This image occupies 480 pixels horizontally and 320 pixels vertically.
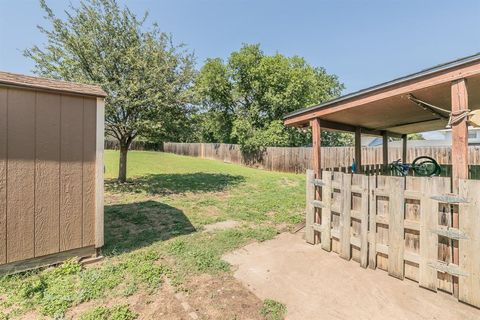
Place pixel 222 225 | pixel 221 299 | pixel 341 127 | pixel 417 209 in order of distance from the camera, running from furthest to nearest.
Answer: pixel 341 127
pixel 222 225
pixel 417 209
pixel 221 299

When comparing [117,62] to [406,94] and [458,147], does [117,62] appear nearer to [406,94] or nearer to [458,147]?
[406,94]

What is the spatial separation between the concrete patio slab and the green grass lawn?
521 millimetres

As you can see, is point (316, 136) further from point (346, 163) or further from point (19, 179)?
point (346, 163)

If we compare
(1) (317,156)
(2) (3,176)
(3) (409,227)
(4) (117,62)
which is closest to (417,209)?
(3) (409,227)

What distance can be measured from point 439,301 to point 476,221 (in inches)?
34.7

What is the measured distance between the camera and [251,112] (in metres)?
22.0

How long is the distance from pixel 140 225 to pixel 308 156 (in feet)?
38.4

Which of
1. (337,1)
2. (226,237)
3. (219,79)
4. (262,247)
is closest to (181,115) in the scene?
(226,237)

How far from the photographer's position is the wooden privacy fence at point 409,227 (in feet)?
7.66

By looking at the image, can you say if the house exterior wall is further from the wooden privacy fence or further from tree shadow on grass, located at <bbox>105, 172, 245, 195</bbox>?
tree shadow on grass, located at <bbox>105, 172, 245, 195</bbox>

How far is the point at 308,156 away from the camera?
47.7 feet

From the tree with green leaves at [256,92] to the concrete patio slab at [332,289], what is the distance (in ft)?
53.5

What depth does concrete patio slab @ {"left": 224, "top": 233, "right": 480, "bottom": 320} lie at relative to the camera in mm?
2246

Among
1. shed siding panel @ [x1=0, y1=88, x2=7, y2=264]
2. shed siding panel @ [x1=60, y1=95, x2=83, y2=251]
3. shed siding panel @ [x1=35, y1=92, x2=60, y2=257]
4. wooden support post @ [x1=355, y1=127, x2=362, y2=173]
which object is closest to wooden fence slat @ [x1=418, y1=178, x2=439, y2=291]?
wooden support post @ [x1=355, y1=127, x2=362, y2=173]
